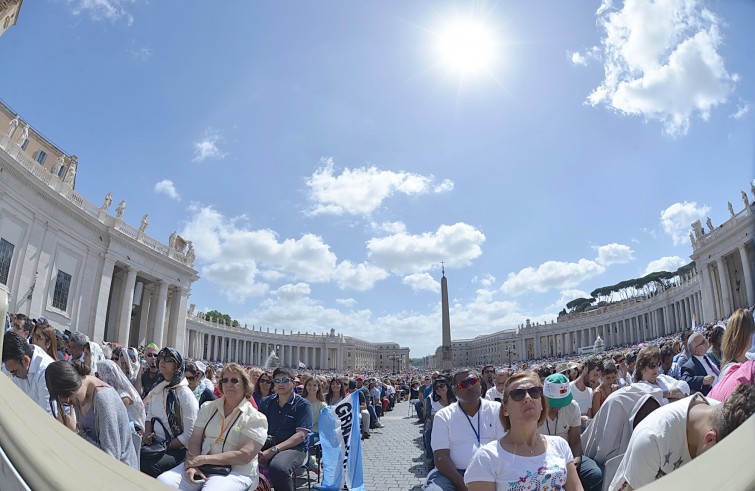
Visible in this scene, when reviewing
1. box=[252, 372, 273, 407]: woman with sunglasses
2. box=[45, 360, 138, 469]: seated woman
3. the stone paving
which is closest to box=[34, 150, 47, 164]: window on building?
box=[45, 360, 138, 469]: seated woman

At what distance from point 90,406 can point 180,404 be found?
177 cm

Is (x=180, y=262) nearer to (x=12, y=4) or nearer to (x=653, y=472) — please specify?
(x=12, y=4)

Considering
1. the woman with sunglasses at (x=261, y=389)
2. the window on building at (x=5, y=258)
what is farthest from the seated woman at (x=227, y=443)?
the woman with sunglasses at (x=261, y=389)

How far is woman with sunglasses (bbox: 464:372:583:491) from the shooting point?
8.28ft

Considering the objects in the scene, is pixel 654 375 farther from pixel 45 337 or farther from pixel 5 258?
pixel 45 337

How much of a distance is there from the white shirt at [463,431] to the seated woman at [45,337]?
12.1 ft

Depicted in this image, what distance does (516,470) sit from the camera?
2.53 meters

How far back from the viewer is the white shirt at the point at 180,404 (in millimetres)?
4805

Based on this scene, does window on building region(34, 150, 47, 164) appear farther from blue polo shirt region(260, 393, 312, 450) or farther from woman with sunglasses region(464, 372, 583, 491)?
blue polo shirt region(260, 393, 312, 450)

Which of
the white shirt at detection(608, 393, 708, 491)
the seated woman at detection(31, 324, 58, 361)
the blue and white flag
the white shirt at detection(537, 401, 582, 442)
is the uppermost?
the seated woman at detection(31, 324, 58, 361)

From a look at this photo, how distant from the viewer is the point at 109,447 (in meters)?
2.72

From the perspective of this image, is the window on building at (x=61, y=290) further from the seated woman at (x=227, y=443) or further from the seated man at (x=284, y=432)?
the seated man at (x=284, y=432)

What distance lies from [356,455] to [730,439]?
656 cm

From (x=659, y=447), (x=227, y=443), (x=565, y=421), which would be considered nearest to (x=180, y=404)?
(x=227, y=443)
